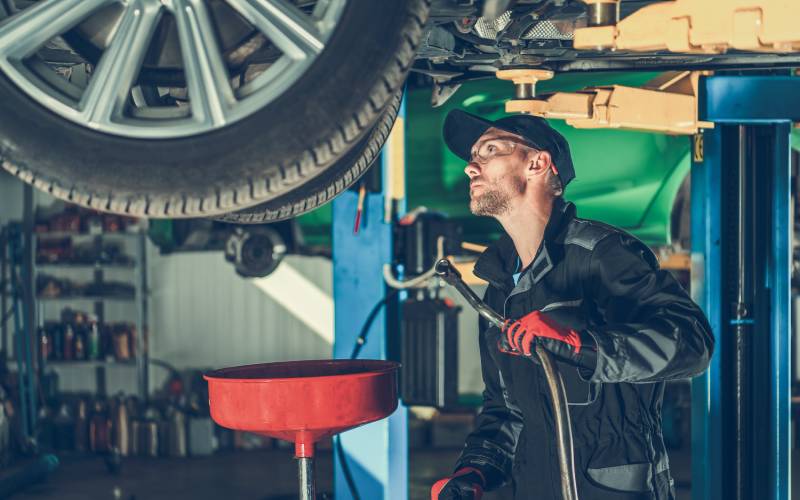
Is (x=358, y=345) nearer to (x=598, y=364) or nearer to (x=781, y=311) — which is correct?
(x=781, y=311)

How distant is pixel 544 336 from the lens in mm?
1929

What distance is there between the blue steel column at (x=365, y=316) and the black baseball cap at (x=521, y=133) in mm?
1534

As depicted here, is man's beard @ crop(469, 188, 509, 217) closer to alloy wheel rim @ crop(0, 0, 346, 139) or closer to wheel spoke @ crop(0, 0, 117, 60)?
alloy wheel rim @ crop(0, 0, 346, 139)

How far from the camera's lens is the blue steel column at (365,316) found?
4.09 m

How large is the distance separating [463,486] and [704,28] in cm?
110

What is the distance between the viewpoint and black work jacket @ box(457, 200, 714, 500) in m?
1.98

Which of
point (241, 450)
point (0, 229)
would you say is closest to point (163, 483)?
point (241, 450)

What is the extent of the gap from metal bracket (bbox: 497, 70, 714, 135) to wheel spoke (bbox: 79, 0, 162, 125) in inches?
69.1

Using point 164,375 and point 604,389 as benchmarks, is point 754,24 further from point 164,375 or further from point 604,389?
point 164,375

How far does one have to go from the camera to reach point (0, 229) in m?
7.68

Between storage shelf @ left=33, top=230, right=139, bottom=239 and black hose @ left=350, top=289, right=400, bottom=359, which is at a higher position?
storage shelf @ left=33, top=230, right=139, bottom=239

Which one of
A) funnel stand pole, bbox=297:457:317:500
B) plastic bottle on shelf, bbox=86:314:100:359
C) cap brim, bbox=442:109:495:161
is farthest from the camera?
plastic bottle on shelf, bbox=86:314:100:359

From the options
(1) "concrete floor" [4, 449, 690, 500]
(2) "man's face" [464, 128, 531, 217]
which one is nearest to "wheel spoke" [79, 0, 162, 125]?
(2) "man's face" [464, 128, 531, 217]

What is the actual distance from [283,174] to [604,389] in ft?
3.04
